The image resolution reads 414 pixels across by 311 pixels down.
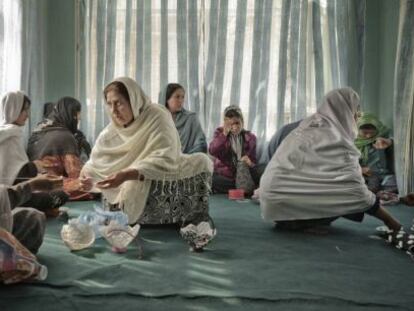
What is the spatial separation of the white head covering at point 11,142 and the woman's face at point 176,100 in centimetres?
174

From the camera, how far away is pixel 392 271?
219 centimetres

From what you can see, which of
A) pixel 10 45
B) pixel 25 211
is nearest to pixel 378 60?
pixel 10 45

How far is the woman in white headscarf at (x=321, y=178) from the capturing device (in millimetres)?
2826

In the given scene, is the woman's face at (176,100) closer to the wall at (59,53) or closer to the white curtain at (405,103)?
the wall at (59,53)

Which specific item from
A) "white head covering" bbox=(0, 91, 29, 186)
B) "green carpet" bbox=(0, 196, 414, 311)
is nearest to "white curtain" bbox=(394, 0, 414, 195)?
"green carpet" bbox=(0, 196, 414, 311)

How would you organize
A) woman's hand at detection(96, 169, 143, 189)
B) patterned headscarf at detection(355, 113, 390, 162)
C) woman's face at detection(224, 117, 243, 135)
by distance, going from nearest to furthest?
woman's hand at detection(96, 169, 143, 189)
patterned headscarf at detection(355, 113, 390, 162)
woman's face at detection(224, 117, 243, 135)

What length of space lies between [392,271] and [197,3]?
4.03m

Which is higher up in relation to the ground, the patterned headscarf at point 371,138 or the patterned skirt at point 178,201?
the patterned headscarf at point 371,138

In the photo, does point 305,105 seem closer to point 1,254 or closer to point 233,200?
point 233,200

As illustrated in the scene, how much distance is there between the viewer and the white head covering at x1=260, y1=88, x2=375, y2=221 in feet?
9.29

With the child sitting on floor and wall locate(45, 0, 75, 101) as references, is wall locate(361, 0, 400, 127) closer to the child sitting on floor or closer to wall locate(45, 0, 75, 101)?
the child sitting on floor

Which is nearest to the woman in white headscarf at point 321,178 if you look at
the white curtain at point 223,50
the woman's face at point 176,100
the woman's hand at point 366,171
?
the woman's hand at point 366,171

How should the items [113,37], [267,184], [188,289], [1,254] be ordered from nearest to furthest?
[1,254] < [188,289] < [267,184] < [113,37]

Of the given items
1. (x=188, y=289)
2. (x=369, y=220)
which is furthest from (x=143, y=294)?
(x=369, y=220)
